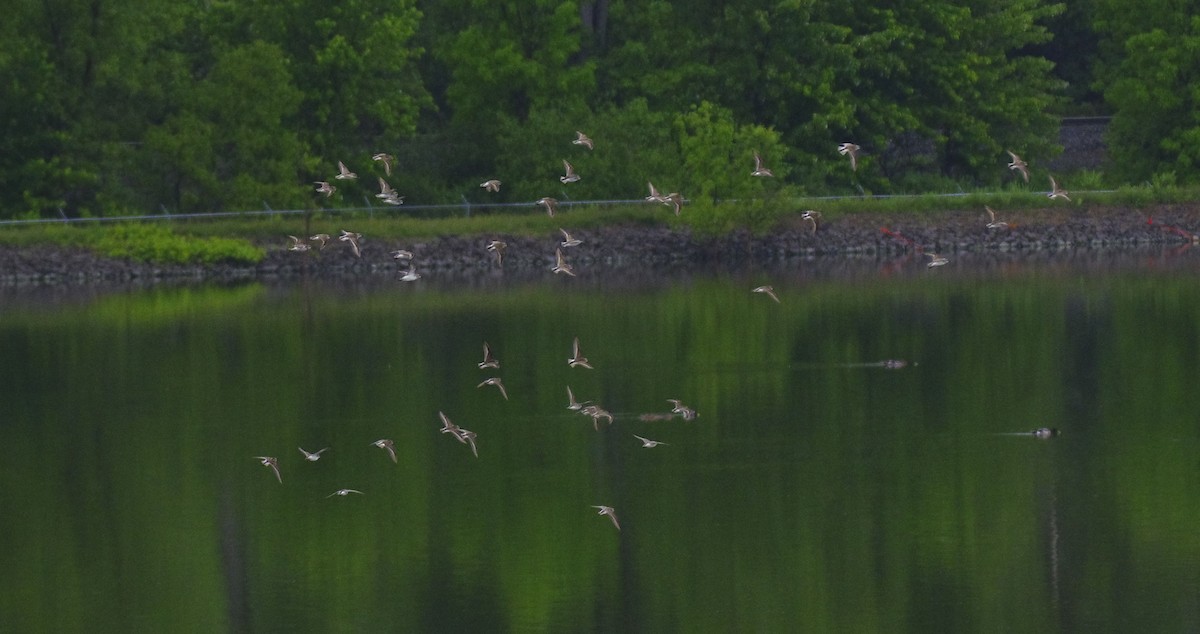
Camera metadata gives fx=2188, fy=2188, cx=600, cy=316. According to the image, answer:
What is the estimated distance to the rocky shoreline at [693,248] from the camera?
192 ft

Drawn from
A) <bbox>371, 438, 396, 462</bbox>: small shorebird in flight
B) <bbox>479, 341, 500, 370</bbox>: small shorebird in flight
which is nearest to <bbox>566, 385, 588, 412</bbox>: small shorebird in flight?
<bbox>479, 341, 500, 370</bbox>: small shorebird in flight

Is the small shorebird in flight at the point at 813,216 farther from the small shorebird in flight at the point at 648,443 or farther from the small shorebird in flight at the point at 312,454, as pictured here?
the small shorebird in flight at the point at 312,454

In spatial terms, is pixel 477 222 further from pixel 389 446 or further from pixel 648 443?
pixel 389 446

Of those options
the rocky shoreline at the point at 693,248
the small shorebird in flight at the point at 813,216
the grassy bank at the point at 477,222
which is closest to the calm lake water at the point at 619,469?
the small shorebird in flight at the point at 813,216

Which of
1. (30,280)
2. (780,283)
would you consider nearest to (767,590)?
(780,283)

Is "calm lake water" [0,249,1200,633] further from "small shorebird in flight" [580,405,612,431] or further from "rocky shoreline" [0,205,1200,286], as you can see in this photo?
"rocky shoreline" [0,205,1200,286]

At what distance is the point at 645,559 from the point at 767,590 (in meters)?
1.89

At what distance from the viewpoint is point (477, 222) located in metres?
60.9

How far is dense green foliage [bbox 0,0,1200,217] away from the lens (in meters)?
61.8

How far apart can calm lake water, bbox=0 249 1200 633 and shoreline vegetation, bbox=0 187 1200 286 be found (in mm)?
10875

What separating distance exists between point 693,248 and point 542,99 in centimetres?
767

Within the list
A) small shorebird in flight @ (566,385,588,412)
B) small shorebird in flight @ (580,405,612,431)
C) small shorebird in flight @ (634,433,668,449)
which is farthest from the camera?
small shorebird in flight @ (566,385,588,412)

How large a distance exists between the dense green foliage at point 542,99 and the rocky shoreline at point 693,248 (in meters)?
1.73

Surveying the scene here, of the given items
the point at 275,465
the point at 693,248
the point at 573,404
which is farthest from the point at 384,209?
the point at 275,465
